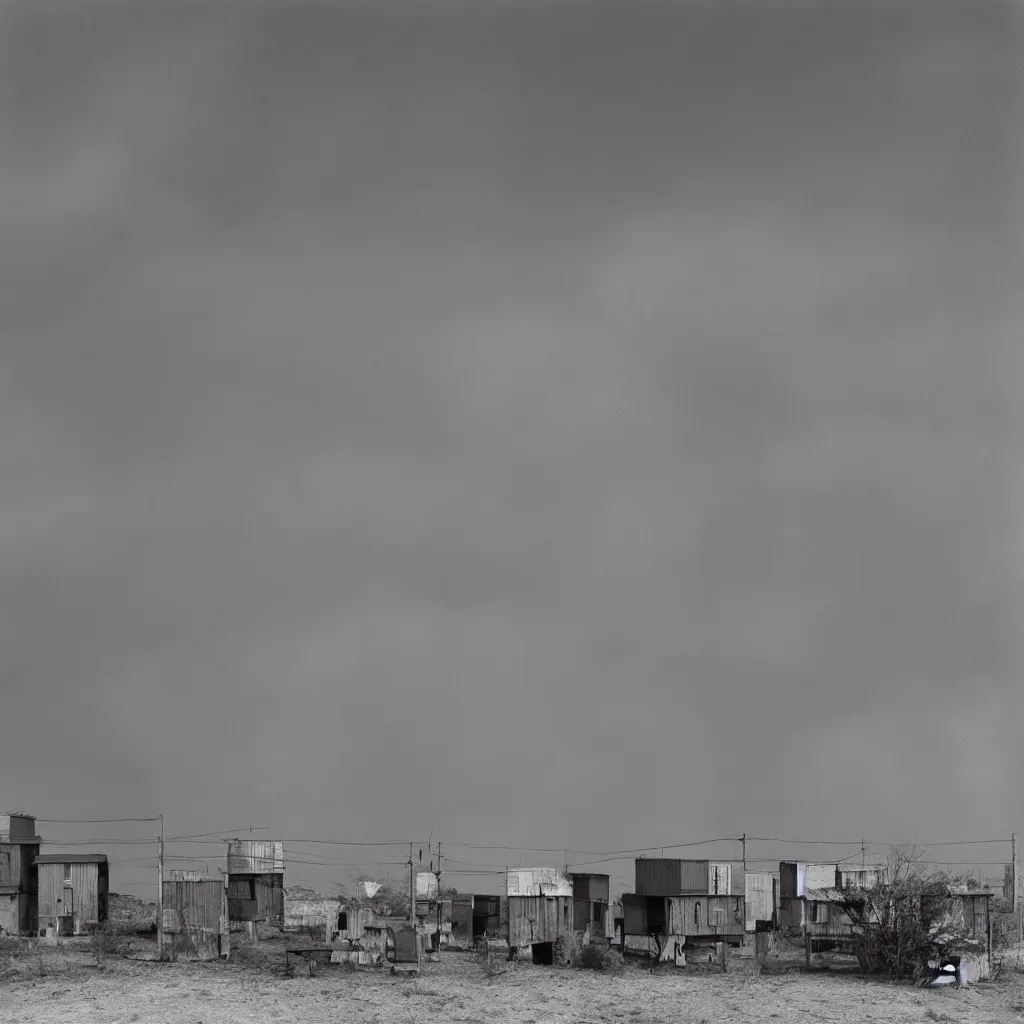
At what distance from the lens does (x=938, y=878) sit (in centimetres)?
5025

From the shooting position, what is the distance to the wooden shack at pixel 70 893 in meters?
60.7

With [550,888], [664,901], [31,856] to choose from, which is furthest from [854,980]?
[31,856]

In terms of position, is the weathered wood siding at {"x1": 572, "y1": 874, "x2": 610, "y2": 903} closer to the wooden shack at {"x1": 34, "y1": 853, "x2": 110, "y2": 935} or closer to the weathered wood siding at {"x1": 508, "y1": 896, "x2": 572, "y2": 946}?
A: the weathered wood siding at {"x1": 508, "y1": 896, "x2": 572, "y2": 946}

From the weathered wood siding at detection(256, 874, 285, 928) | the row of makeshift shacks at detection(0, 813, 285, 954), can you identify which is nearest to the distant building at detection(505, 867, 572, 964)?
the row of makeshift shacks at detection(0, 813, 285, 954)

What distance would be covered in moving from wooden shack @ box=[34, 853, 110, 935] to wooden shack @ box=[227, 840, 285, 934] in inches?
337

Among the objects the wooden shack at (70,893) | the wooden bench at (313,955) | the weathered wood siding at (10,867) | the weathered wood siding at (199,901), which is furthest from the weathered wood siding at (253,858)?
the wooden bench at (313,955)

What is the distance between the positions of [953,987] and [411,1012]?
1934 cm

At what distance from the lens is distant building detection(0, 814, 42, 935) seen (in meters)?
60.1

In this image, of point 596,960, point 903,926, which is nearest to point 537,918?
point 596,960

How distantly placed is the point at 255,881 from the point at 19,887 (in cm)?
1297

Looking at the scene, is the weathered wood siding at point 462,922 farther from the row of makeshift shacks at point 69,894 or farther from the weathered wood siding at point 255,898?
the weathered wood siding at point 255,898

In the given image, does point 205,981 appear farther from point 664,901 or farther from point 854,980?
point 854,980

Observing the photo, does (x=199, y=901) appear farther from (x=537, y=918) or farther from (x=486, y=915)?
(x=537, y=918)

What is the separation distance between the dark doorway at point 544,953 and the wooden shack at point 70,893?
72.6ft
